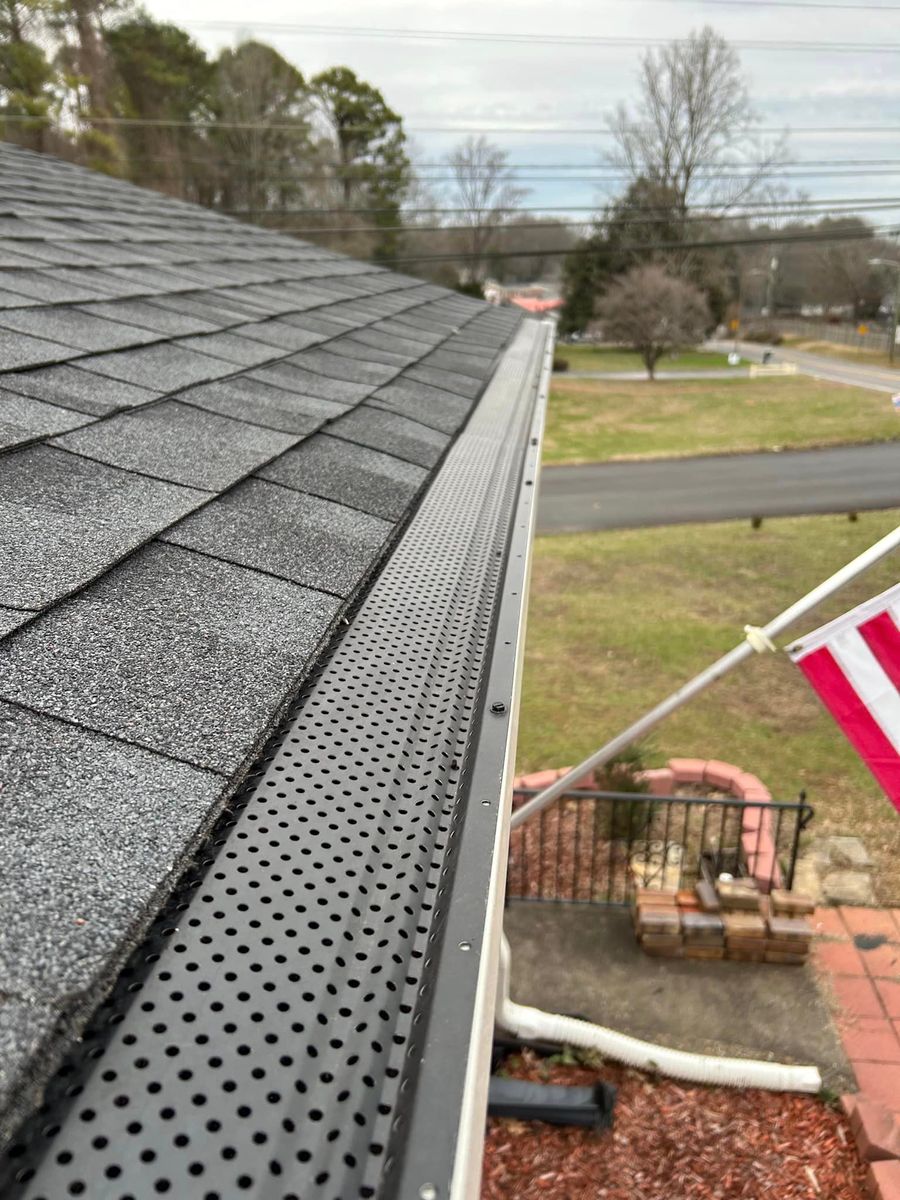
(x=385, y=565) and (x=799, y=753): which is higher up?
(x=385, y=565)

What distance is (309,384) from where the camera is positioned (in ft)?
12.6

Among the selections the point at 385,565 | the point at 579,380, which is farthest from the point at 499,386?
the point at 579,380

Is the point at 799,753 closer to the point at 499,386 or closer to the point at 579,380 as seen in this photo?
the point at 499,386

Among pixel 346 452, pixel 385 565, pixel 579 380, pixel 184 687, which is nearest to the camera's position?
pixel 184 687

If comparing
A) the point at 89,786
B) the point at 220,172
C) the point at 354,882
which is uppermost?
the point at 220,172

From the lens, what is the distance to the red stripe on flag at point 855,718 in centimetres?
327

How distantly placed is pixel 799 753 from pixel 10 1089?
841 cm

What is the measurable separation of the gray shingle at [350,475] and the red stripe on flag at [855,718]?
1.71 m

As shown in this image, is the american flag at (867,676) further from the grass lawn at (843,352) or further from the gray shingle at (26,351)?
the grass lawn at (843,352)

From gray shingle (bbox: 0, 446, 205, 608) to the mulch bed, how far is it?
11.6 ft

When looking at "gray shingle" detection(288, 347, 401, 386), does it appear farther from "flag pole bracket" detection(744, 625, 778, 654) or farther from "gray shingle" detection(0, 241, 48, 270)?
"flag pole bracket" detection(744, 625, 778, 654)

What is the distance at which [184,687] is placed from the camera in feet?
4.76

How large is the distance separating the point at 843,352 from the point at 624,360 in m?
13.5

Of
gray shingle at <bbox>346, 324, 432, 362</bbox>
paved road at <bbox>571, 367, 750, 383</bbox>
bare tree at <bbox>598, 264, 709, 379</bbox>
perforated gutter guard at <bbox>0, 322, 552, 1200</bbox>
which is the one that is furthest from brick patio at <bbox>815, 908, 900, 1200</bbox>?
bare tree at <bbox>598, 264, 709, 379</bbox>
